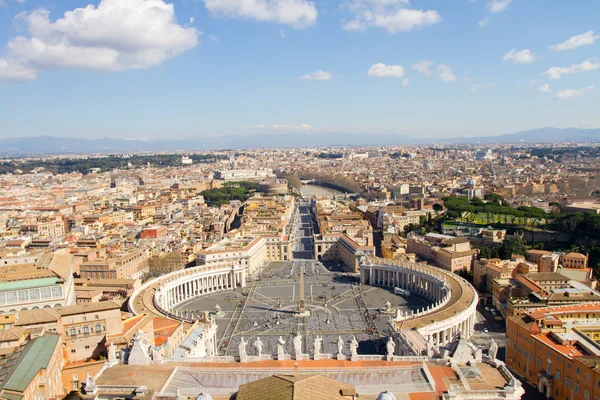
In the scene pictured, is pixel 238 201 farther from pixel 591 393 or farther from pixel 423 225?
pixel 591 393

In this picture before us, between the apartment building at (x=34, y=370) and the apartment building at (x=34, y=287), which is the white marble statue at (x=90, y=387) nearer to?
the apartment building at (x=34, y=370)

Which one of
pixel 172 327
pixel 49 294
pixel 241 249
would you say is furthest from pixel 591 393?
pixel 241 249

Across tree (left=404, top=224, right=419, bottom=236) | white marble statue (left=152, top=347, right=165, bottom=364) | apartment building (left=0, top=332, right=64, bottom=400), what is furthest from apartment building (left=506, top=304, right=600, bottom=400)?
tree (left=404, top=224, right=419, bottom=236)

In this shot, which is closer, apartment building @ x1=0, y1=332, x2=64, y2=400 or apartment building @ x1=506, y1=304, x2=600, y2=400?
apartment building @ x1=0, y1=332, x2=64, y2=400

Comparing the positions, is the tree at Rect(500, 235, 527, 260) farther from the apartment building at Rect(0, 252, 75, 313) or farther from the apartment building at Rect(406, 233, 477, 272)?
the apartment building at Rect(0, 252, 75, 313)

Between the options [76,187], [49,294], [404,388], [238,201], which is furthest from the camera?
[76,187]
